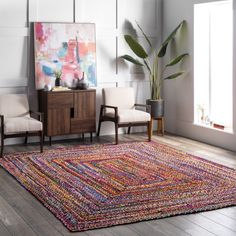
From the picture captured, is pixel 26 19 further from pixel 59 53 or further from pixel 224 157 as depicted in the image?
pixel 224 157

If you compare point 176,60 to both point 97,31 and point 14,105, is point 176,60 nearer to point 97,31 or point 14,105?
point 97,31

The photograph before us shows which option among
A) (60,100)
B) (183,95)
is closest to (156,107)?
(183,95)

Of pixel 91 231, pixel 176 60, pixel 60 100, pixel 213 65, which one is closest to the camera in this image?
pixel 91 231

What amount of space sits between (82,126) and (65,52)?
3.66 feet

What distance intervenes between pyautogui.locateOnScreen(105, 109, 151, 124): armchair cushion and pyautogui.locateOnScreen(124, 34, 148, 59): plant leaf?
97cm

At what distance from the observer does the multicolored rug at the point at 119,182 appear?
183 inches

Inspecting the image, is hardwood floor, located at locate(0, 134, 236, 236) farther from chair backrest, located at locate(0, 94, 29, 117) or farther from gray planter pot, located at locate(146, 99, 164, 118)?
gray planter pot, located at locate(146, 99, 164, 118)

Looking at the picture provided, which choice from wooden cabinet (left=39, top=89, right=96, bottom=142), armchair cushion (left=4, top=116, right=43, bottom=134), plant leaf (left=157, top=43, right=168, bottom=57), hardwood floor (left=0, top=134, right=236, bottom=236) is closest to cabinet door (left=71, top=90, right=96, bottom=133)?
wooden cabinet (left=39, top=89, right=96, bottom=142)

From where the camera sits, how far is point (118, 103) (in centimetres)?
796

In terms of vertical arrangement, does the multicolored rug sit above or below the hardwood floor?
above

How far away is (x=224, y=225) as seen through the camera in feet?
14.3

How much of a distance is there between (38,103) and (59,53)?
2.58 ft

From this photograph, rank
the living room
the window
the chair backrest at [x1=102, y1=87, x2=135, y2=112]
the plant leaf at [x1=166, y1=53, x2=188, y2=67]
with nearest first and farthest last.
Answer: the living room → the window → the chair backrest at [x1=102, y1=87, x2=135, y2=112] → the plant leaf at [x1=166, y1=53, x2=188, y2=67]

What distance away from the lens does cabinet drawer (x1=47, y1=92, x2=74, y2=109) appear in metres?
7.33
